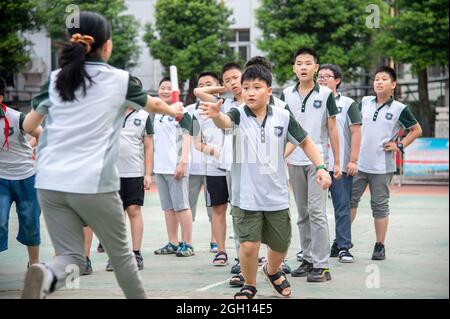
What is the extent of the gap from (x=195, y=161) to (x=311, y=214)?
8.35ft

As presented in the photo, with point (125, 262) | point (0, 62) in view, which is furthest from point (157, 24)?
point (125, 262)

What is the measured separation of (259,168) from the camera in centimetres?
646

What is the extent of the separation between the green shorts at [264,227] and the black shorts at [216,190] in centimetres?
230

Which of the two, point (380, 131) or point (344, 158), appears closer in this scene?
point (344, 158)

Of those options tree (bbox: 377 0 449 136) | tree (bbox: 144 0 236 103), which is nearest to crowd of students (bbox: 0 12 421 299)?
tree (bbox: 377 0 449 136)

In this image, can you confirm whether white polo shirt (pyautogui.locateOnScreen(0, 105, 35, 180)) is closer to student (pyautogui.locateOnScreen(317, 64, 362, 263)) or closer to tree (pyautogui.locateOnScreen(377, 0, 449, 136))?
student (pyautogui.locateOnScreen(317, 64, 362, 263))

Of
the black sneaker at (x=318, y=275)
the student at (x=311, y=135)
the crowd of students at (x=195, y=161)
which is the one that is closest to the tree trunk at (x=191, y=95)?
the crowd of students at (x=195, y=161)

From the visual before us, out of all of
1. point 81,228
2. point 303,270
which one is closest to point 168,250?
point 303,270

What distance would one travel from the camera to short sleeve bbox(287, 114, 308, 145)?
645 centimetres

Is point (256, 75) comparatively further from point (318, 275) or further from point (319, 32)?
point (319, 32)

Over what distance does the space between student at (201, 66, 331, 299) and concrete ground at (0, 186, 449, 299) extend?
1.99 feet

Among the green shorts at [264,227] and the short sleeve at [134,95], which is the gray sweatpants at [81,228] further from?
the green shorts at [264,227]

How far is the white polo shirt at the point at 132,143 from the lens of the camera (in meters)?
8.59
